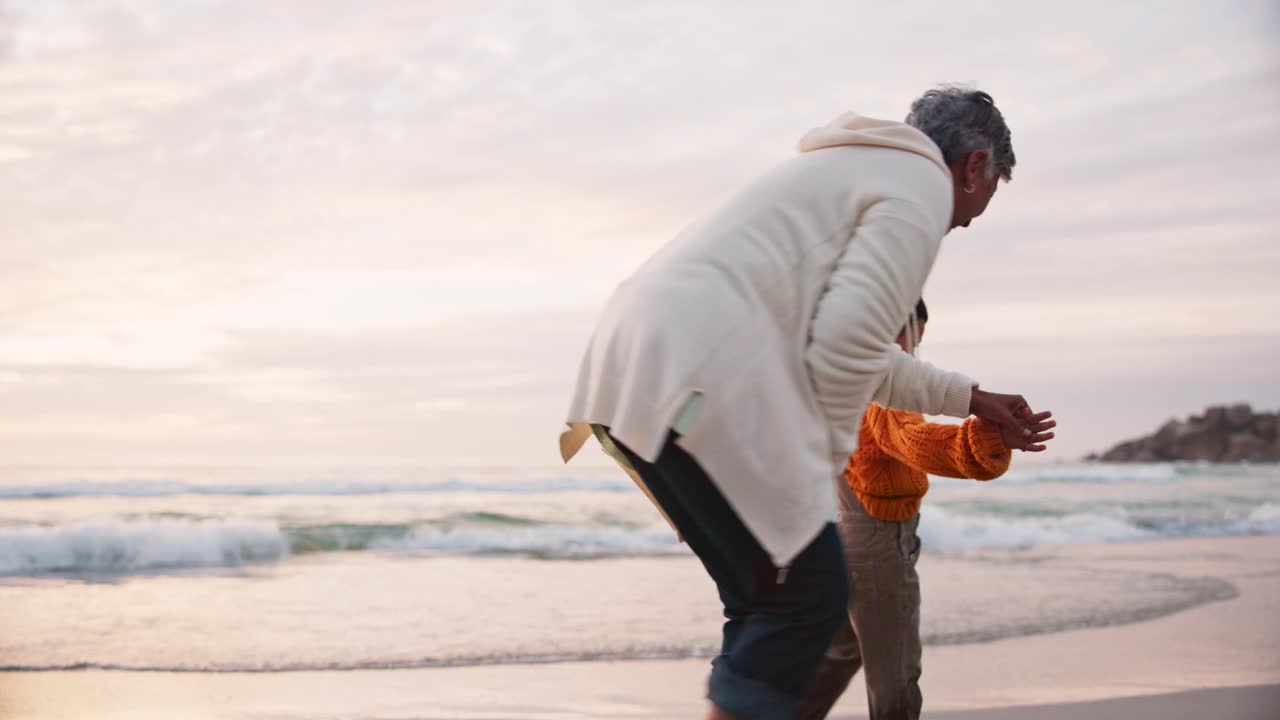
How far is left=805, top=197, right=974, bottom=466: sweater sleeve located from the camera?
5.52ft

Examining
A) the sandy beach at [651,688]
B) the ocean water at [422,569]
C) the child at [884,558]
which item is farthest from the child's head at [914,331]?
the ocean water at [422,569]

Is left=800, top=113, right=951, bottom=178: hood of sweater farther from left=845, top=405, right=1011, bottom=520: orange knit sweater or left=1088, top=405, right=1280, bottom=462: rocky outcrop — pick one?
left=1088, top=405, right=1280, bottom=462: rocky outcrop

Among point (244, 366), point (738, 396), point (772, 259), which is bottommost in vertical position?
point (738, 396)

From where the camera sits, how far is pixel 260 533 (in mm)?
10812

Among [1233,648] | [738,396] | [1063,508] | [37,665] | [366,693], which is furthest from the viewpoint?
[1063,508]

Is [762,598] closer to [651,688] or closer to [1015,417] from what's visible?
[1015,417]

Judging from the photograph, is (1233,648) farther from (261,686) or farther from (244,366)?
(244,366)

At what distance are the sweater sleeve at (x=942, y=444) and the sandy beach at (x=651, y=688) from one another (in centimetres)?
236

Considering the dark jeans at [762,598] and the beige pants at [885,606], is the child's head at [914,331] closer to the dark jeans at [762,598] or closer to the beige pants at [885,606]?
the beige pants at [885,606]

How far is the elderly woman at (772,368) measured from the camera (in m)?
1.66

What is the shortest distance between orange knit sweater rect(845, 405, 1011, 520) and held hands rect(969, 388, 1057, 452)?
0.55 ft

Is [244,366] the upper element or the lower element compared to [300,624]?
upper

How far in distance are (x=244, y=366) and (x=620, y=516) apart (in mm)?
7030

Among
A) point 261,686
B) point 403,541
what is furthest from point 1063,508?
point 261,686
